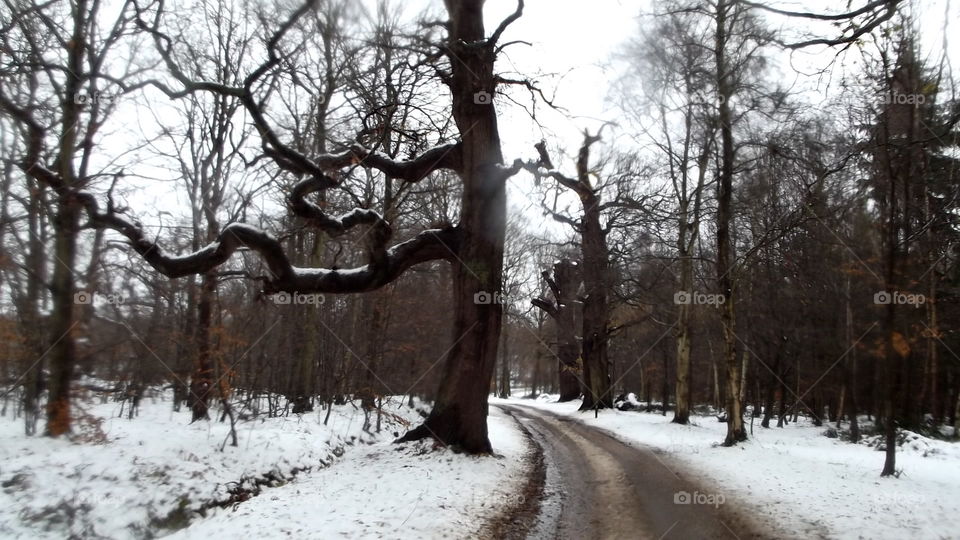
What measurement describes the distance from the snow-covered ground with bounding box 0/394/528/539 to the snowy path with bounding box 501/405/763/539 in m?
0.89

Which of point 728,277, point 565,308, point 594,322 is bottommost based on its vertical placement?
point 594,322

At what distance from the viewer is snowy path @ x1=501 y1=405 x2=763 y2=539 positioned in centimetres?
694

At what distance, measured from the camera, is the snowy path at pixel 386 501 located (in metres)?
6.50

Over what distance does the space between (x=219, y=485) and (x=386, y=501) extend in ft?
10.4

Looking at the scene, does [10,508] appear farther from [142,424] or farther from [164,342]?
[164,342]

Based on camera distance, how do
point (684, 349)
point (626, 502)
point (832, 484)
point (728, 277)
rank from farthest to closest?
point (684, 349) → point (728, 277) → point (832, 484) → point (626, 502)

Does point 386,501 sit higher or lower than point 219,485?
higher

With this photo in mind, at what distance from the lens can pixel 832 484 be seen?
9.30m

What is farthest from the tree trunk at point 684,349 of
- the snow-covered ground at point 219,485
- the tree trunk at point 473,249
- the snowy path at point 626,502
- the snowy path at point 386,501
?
the snowy path at point 386,501

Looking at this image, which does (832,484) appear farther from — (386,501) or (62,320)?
(62,320)

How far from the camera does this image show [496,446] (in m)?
13.6

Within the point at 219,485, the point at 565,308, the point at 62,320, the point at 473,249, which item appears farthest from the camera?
the point at 565,308

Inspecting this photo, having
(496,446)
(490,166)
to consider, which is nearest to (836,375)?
(496,446)

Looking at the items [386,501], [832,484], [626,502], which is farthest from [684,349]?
[386,501]
